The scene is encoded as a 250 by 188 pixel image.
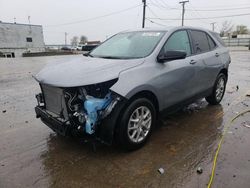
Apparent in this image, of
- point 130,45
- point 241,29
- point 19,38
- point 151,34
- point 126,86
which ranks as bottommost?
point 126,86

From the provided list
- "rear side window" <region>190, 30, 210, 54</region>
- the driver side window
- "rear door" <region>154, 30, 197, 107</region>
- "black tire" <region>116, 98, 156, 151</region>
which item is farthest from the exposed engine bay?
"rear side window" <region>190, 30, 210, 54</region>

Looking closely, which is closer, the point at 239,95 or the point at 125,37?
the point at 125,37

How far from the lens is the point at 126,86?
3250 millimetres

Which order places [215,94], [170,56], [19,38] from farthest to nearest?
[19,38] → [215,94] → [170,56]

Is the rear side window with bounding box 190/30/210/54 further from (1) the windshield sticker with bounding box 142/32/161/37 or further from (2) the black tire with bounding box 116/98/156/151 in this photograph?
(2) the black tire with bounding box 116/98/156/151

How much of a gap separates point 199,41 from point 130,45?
5.23ft

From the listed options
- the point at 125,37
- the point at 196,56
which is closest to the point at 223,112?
the point at 196,56

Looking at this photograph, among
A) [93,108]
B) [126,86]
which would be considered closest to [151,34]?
[126,86]

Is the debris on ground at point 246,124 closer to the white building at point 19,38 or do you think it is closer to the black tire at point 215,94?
the black tire at point 215,94

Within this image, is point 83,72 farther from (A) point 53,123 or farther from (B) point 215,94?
(B) point 215,94

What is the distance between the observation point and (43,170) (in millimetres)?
3176

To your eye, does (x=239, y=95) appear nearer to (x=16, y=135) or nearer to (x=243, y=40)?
(x=16, y=135)

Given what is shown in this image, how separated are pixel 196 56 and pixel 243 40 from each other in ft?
187

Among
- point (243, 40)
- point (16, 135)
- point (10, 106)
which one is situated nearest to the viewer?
point (16, 135)
